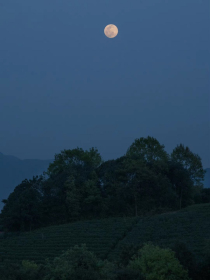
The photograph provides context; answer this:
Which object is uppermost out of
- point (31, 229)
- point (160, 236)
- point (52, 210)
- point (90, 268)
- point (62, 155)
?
point (62, 155)

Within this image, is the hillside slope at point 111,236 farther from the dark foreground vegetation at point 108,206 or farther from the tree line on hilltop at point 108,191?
the tree line on hilltop at point 108,191

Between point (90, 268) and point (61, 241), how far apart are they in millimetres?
20768

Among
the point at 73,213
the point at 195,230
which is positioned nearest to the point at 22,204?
the point at 73,213

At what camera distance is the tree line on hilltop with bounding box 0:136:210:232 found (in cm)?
4216

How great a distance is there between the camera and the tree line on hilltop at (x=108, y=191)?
4216cm

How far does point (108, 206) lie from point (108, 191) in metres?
2.10

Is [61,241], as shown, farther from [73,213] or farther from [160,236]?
[73,213]

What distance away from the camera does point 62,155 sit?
5234 centimetres

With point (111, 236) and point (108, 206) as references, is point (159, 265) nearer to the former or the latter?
point (111, 236)

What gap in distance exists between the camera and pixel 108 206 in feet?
142

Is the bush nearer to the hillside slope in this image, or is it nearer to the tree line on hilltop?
the hillside slope

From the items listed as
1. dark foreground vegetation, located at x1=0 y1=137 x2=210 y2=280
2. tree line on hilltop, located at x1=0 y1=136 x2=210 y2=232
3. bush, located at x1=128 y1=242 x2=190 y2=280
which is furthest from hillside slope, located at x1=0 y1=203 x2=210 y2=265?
bush, located at x1=128 y1=242 x2=190 y2=280

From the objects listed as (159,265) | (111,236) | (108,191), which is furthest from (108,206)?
(159,265)

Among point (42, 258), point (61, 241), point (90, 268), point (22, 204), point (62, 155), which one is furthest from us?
point (62, 155)
